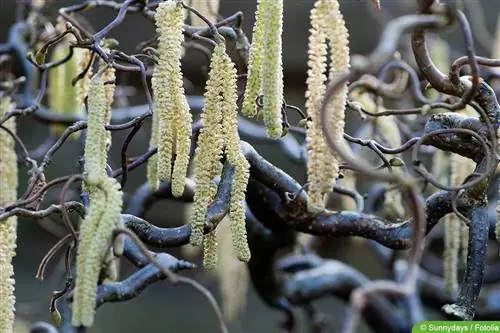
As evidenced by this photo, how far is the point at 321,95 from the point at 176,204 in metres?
2.06

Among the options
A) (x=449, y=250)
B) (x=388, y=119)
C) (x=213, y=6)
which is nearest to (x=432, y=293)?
(x=388, y=119)

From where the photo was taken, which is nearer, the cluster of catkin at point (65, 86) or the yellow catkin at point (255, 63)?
the yellow catkin at point (255, 63)

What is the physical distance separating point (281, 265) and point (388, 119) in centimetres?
36

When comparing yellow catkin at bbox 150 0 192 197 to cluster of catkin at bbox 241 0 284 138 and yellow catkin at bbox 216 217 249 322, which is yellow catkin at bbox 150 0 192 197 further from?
yellow catkin at bbox 216 217 249 322

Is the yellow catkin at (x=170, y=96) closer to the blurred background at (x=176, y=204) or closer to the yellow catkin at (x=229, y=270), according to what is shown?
the yellow catkin at (x=229, y=270)

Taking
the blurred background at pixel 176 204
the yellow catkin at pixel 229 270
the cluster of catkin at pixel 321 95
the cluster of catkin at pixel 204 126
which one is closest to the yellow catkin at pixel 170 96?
the cluster of catkin at pixel 204 126

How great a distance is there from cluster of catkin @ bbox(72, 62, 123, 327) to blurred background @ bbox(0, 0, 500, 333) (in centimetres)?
170

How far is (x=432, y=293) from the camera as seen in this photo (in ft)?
4.98

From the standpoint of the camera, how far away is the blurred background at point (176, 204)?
7.98 feet

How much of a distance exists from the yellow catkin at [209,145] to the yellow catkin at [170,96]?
0.01 m

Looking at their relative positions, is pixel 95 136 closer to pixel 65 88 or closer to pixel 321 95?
pixel 321 95

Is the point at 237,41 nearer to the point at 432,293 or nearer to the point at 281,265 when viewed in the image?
the point at 281,265

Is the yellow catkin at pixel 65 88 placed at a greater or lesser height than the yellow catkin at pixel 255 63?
lesser

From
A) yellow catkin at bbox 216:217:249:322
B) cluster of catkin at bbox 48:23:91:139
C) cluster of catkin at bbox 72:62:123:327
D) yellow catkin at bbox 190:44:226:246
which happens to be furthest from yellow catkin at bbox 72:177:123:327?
yellow catkin at bbox 216:217:249:322
